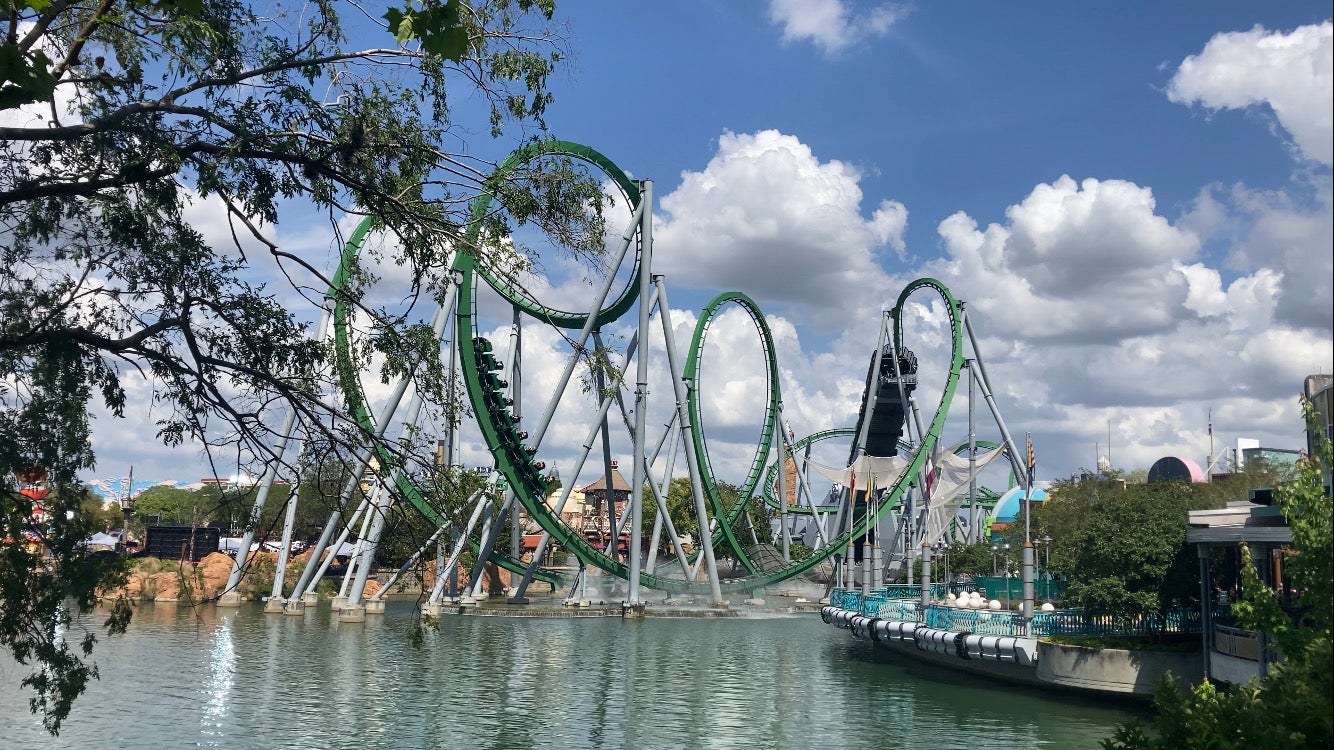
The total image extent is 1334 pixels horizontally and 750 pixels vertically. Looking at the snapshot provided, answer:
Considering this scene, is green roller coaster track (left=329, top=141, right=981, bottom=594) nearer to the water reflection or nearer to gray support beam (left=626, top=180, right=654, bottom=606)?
gray support beam (left=626, top=180, right=654, bottom=606)

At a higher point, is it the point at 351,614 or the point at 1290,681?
the point at 1290,681

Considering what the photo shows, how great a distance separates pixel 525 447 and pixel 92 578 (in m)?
33.1

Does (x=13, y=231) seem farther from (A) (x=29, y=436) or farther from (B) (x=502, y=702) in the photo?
(B) (x=502, y=702)

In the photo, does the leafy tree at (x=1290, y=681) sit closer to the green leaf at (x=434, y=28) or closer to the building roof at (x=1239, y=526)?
the green leaf at (x=434, y=28)

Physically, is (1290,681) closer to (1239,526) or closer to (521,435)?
(1239,526)

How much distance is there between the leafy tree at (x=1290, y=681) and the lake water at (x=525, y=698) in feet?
31.1

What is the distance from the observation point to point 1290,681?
7.81 m

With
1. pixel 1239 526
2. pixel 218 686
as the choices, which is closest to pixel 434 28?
pixel 1239 526

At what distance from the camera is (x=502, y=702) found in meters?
21.3

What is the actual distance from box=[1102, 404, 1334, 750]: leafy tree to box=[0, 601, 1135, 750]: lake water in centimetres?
949

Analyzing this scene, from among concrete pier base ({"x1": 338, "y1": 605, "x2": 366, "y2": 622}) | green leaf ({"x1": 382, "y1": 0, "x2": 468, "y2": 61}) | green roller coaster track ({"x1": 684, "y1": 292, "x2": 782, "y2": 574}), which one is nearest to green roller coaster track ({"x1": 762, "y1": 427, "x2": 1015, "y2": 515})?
green roller coaster track ({"x1": 684, "y1": 292, "x2": 782, "y2": 574})

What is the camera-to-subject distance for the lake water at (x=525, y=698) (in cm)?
1792

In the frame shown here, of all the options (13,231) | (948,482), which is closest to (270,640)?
(13,231)

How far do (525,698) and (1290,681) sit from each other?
53.7ft
